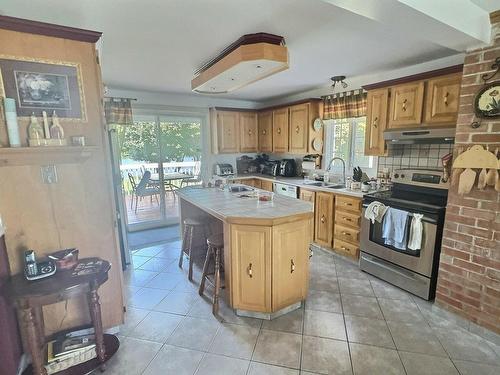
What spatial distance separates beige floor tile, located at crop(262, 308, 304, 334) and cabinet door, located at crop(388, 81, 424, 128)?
7.35ft

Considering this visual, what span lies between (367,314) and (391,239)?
2.59ft

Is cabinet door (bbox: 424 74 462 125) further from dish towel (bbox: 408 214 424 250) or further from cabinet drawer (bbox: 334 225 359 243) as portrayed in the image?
cabinet drawer (bbox: 334 225 359 243)

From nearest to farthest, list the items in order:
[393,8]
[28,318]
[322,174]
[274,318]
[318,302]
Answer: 1. [393,8]
2. [28,318]
3. [274,318]
4. [318,302]
5. [322,174]

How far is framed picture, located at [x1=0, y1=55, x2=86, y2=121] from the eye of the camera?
158cm

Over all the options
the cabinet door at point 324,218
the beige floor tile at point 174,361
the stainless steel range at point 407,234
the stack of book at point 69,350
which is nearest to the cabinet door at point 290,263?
the beige floor tile at point 174,361

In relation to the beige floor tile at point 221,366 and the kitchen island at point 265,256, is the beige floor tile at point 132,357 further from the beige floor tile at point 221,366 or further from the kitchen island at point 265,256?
the kitchen island at point 265,256

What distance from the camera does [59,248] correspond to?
6.05 ft

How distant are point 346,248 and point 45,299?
3012 mm

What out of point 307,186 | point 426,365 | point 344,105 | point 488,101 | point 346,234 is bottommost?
point 426,365

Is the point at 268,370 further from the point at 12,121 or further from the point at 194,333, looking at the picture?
the point at 12,121

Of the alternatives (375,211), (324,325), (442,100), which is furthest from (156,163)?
(442,100)

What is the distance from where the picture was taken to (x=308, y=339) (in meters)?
2.00

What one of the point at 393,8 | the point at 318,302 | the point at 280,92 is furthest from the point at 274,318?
the point at 280,92

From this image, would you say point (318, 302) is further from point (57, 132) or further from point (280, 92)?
point (280, 92)
